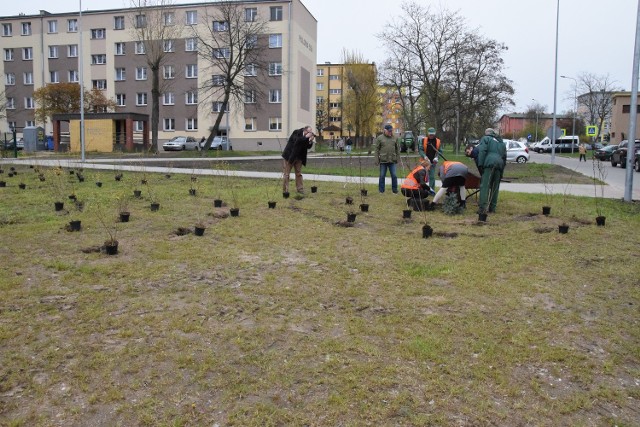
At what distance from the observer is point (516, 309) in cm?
498

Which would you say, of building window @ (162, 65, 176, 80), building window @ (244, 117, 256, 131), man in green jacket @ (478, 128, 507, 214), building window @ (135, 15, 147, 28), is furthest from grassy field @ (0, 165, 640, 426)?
building window @ (162, 65, 176, 80)

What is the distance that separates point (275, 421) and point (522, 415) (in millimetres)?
1376

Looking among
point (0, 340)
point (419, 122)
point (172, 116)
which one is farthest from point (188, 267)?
point (172, 116)

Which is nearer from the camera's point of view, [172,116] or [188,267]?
[188,267]

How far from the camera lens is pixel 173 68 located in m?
60.0

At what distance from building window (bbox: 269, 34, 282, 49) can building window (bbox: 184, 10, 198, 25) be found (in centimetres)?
826

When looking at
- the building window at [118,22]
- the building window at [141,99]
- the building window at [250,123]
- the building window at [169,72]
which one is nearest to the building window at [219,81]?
the building window at [250,123]

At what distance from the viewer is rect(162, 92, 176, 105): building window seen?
5997 cm

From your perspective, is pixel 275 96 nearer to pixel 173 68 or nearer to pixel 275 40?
pixel 275 40

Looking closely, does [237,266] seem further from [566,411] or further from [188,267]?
[566,411]

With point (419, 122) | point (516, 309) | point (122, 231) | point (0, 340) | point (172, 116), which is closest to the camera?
point (0, 340)

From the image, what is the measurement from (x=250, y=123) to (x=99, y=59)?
18628 mm

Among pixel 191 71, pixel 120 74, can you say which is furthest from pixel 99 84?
pixel 191 71

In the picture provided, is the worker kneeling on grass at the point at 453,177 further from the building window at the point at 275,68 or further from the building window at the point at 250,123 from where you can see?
the building window at the point at 250,123
